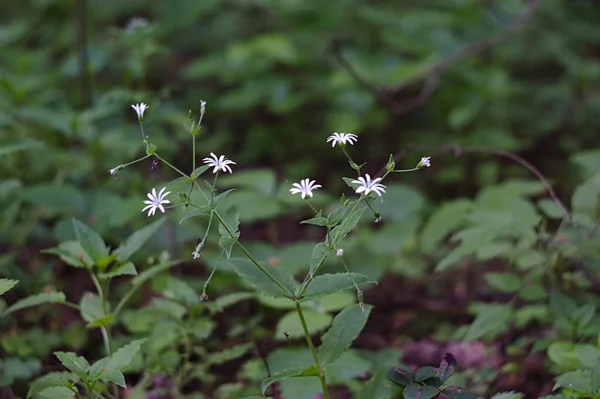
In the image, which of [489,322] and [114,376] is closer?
[114,376]

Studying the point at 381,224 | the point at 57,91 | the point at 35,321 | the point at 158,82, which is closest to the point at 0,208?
the point at 35,321

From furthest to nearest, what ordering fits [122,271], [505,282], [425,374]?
[505,282], [122,271], [425,374]

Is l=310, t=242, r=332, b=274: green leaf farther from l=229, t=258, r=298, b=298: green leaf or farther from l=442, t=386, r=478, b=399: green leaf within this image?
l=442, t=386, r=478, b=399: green leaf

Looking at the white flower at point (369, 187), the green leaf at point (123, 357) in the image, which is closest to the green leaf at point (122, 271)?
the green leaf at point (123, 357)

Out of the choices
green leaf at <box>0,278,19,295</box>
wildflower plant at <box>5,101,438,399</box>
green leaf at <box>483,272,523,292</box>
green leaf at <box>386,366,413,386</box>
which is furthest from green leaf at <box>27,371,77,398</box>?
green leaf at <box>483,272,523,292</box>

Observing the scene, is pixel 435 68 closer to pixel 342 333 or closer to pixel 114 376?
pixel 342 333

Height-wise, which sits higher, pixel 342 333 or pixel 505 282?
pixel 342 333

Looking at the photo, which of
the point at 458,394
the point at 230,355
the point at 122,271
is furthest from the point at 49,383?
the point at 458,394

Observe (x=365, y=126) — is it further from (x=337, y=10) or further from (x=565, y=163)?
(x=565, y=163)
